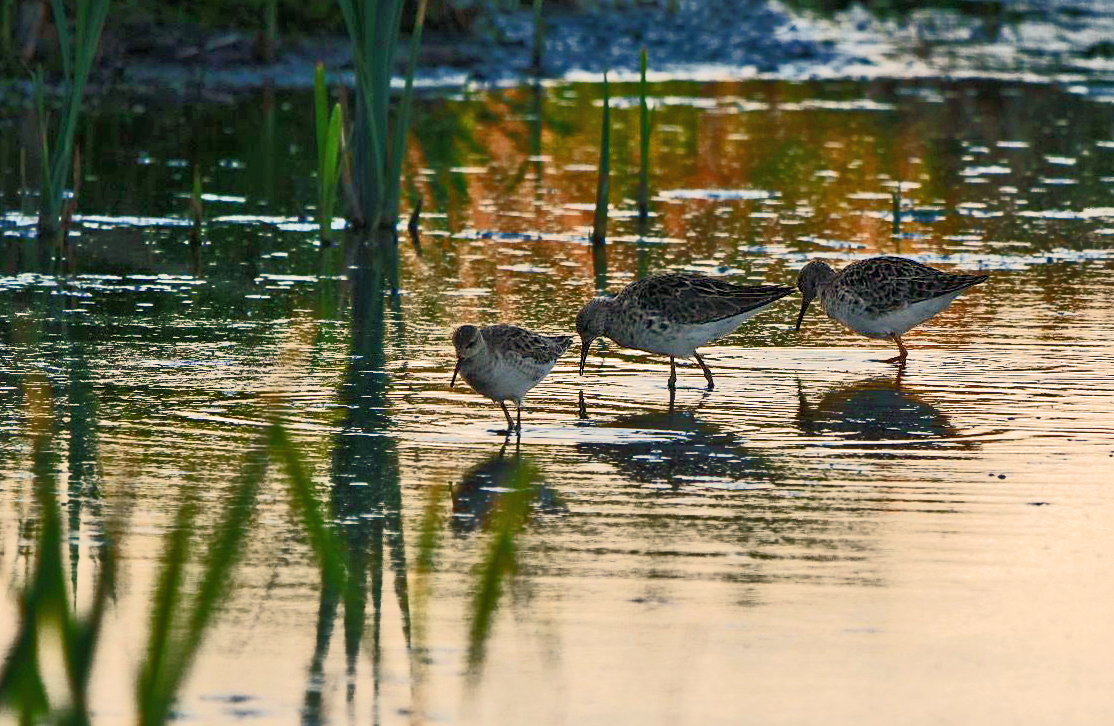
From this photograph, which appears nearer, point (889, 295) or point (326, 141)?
point (889, 295)

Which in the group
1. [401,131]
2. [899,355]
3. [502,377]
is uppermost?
[401,131]

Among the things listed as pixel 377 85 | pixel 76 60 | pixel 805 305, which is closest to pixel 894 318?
pixel 805 305

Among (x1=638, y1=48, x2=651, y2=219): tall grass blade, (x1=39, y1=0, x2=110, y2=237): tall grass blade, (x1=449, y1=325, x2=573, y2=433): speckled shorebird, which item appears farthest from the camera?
(x1=638, y1=48, x2=651, y2=219): tall grass blade

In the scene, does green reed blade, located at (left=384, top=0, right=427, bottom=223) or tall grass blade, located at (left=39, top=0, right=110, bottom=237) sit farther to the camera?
green reed blade, located at (left=384, top=0, right=427, bottom=223)

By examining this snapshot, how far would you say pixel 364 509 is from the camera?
8070mm

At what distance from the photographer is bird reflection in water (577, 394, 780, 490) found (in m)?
8.83

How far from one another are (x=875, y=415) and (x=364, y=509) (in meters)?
3.36

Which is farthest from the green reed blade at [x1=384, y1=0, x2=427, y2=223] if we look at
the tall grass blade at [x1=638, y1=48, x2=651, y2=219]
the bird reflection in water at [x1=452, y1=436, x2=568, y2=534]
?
the bird reflection in water at [x1=452, y1=436, x2=568, y2=534]

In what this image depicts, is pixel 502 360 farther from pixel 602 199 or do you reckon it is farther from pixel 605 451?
pixel 602 199

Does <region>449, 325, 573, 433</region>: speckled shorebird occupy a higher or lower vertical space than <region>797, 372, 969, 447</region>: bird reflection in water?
higher

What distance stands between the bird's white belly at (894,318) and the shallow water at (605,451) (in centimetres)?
24

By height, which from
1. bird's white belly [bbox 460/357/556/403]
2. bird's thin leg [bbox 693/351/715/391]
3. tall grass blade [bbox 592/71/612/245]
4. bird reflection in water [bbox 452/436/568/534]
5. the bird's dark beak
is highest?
tall grass blade [bbox 592/71/612/245]

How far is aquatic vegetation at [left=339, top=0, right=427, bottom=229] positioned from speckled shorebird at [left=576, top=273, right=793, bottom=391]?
10.9ft

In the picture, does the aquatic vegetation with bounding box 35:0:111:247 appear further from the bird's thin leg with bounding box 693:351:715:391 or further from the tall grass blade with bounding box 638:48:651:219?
the bird's thin leg with bounding box 693:351:715:391
